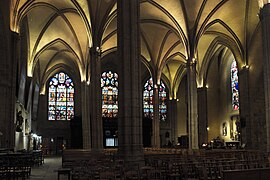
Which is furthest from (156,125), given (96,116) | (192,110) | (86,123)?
(96,116)

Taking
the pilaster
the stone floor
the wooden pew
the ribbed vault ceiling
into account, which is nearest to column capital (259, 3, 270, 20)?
the ribbed vault ceiling

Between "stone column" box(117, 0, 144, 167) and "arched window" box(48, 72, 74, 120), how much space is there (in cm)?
3424

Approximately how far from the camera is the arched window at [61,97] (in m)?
48.6

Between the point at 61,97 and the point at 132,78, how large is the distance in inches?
1374

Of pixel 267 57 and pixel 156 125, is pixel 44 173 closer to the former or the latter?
pixel 267 57

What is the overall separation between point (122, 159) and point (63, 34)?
24.8m

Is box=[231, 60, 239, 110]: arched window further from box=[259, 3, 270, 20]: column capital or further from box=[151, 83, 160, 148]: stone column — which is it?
box=[259, 3, 270, 20]: column capital

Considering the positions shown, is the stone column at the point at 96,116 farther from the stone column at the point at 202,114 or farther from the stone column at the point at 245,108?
the stone column at the point at 202,114

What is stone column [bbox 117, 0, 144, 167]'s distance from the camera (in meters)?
15.4

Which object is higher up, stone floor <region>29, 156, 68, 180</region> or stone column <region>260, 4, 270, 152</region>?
stone column <region>260, 4, 270, 152</region>

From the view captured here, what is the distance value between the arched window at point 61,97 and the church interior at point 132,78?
0.48ft

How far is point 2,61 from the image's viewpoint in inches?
936

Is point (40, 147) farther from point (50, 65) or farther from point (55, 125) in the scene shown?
point (50, 65)

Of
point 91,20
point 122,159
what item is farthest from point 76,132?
point 122,159
